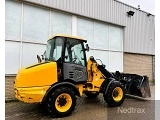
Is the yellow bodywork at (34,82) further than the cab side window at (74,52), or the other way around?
the cab side window at (74,52)

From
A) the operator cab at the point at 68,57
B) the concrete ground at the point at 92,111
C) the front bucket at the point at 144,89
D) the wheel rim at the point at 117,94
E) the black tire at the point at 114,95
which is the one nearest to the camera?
the concrete ground at the point at 92,111

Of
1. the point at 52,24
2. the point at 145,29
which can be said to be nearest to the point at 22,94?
the point at 52,24

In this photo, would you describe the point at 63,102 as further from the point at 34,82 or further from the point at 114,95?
the point at 114,95

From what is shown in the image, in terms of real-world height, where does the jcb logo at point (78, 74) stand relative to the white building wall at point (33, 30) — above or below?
below

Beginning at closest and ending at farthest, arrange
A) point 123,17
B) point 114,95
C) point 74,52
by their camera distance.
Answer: point 74,52 → point 114,95 → point 123,17

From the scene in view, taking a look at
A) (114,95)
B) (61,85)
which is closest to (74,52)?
(61,85)

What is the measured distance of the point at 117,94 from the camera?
7234 millimetres

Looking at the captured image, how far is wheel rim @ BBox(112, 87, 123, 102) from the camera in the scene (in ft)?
23.3

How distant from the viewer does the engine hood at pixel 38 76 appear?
5543 mm

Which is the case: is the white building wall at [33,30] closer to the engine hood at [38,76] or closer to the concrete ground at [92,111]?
the concrete ground at [92,111]

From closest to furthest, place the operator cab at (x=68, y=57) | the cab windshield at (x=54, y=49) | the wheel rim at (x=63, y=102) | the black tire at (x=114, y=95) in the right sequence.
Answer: the wheel rim at (x=63, y=102), the operator cab at (x=68, y=57), the cab windshield at (x=54, y=49), the black tire at (x=114, y=95)

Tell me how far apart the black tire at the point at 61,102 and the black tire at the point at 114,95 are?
158cm

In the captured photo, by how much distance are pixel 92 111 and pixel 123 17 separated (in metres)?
8.36

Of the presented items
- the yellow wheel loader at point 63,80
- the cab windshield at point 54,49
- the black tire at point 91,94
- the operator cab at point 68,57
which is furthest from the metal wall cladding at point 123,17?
the black tire at point 91,94
